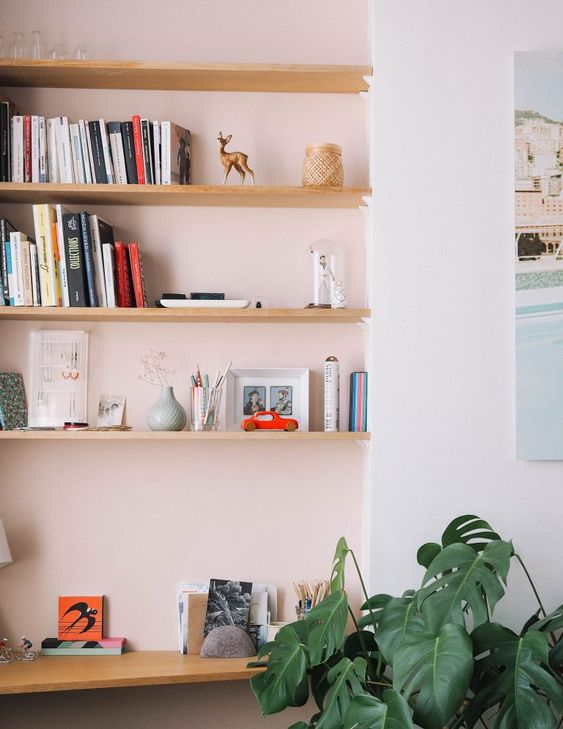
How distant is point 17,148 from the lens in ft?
8.50

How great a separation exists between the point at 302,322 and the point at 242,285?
236 mm

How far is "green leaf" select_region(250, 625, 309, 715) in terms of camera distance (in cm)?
214

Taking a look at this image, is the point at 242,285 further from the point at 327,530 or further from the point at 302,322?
the point at 327,530

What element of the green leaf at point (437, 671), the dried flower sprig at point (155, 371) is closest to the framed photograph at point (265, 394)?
the dried flower sprig at point (155, 371)

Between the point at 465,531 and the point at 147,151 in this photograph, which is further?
the point at 147,151

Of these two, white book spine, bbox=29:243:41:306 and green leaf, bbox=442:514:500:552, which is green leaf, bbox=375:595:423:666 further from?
white book spine, bbox=29:243:41:306

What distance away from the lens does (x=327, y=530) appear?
2.73 meters

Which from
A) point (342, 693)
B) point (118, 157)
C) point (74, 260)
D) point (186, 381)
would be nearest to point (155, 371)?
point (186, 381)

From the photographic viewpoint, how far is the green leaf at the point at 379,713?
1.80 metres

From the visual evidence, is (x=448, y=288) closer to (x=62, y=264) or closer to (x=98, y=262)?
(x=98, y=262)

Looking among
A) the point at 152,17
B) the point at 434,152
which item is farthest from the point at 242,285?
the point at 152,17

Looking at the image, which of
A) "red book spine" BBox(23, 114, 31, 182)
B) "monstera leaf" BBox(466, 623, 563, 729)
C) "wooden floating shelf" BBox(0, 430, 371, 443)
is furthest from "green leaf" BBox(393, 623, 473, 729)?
"red book spine" BBox(23, 114, 31, 182)

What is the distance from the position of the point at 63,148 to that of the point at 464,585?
176cm

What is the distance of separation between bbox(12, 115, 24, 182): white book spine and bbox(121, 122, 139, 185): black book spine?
1.05 feet
